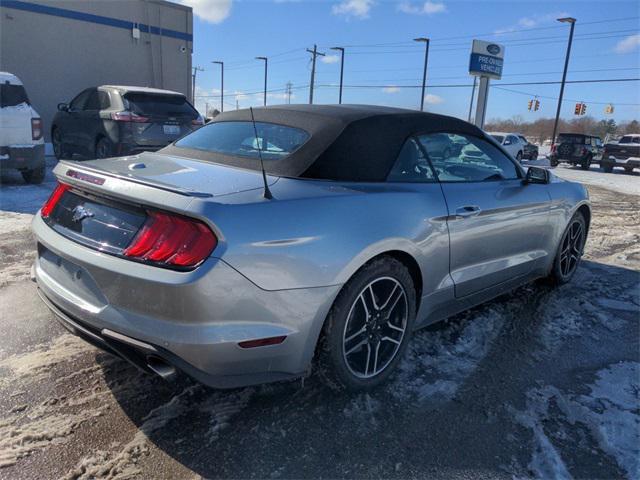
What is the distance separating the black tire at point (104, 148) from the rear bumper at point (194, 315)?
24.1ft

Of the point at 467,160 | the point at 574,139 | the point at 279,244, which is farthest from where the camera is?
the point at 574,139

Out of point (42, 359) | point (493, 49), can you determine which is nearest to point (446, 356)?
point (42, 359)

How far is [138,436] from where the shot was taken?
2236 mm

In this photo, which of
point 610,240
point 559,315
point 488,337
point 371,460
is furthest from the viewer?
point 610,240

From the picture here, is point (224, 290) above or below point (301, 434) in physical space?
above

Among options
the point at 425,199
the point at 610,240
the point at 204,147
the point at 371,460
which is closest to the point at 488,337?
the point at 425,199

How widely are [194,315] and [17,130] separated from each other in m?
7.08

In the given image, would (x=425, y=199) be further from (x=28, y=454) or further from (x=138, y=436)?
(x=28, y=454)

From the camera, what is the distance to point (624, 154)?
65.3 ft

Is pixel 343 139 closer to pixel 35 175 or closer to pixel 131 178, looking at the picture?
pixel 131 178

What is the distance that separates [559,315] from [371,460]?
2434 millimetres

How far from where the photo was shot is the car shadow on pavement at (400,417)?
2148 mm

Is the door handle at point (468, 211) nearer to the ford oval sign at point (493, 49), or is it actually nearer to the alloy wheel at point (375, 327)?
the alloy wheel at point (375, 327)

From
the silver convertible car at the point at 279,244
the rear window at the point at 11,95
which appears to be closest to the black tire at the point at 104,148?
the rear window at the point at 11,95
